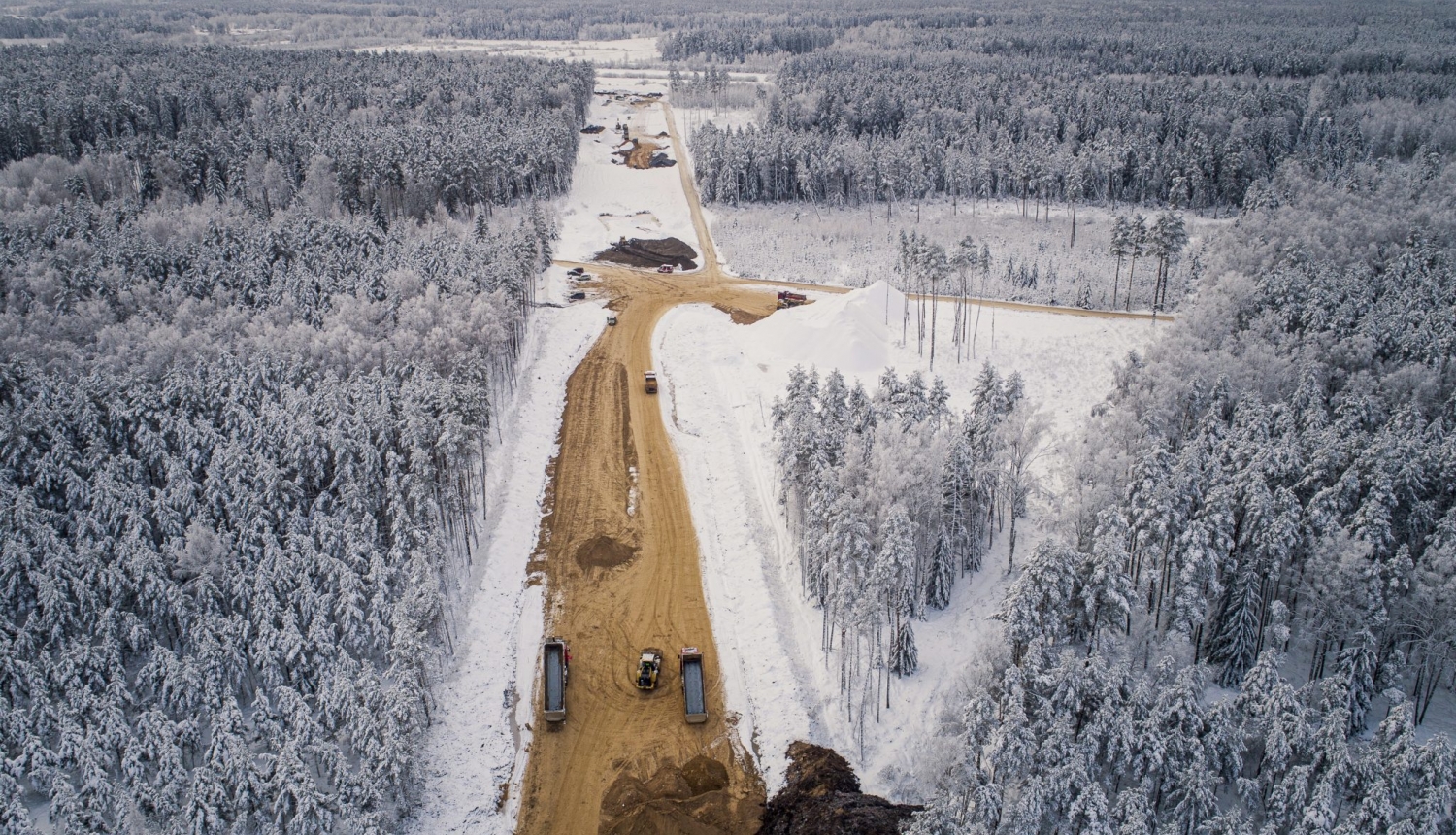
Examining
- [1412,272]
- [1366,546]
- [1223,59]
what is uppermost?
[1223,59]

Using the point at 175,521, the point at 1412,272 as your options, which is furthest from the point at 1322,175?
the point at 175,521

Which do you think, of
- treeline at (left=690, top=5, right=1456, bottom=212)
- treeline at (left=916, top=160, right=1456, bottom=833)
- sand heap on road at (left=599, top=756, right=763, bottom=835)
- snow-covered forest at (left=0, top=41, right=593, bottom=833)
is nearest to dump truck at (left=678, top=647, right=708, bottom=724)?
sand heap on road at (left=599, top=756, right=763, bottom=835)

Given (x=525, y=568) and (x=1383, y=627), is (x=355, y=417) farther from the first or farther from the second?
(x=1383, y=627)

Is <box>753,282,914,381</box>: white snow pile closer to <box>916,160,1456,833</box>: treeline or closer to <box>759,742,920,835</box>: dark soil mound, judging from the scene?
<box>916,160,1456,833</box>: treeline

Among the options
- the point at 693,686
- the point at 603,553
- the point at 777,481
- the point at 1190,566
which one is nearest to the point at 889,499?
the point at 693,686

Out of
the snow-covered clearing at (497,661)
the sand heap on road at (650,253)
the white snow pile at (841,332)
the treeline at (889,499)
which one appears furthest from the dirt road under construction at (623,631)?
the sand heap on road at (650,253)

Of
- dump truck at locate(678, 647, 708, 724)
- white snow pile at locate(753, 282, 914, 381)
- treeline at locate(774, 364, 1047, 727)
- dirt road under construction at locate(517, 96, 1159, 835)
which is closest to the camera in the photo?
dirt road under construction at locate(517, 96, 1159, 835)
